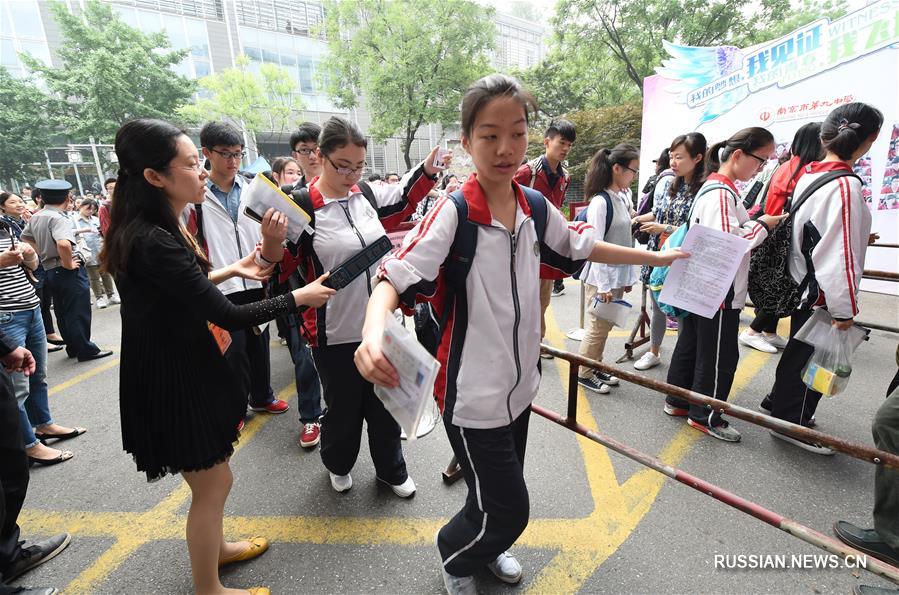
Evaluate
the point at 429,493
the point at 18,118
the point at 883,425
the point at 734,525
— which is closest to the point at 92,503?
the point at 429,493

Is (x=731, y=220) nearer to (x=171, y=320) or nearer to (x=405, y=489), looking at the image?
(x=405, y=489)

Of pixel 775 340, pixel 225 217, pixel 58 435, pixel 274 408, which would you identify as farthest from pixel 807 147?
pixel 58 435

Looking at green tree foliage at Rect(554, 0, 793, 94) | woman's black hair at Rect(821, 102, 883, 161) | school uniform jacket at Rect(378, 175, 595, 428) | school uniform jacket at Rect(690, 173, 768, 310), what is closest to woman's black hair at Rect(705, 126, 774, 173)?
school uniform jacket at Rect(690, 173, 768, 310)

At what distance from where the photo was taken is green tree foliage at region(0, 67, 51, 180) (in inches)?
930

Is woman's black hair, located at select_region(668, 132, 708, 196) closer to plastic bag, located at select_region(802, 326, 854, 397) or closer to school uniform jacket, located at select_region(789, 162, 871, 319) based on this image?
school uniform jacket, located at select_region(789, 162, 871, 319)

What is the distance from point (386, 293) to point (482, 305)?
12.9 inches

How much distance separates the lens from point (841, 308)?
2.46 meters

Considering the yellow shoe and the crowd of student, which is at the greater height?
the crowd of student

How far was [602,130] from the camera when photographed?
1556 centimetres

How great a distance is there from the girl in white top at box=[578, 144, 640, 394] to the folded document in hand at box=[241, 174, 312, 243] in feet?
8.26

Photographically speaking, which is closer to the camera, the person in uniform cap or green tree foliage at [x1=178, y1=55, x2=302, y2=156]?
the person in uniform cap

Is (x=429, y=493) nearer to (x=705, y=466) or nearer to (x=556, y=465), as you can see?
(x=556, y=465)

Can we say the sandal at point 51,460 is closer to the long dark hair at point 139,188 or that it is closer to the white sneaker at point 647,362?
the long dark hair at point 139,188

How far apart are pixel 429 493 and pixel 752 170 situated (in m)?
2.87
